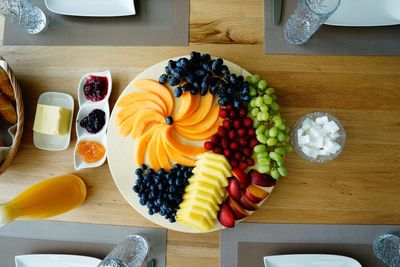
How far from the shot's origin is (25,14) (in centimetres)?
120

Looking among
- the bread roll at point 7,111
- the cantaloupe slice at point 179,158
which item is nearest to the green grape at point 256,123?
the cantaloupe slice at point 179,158

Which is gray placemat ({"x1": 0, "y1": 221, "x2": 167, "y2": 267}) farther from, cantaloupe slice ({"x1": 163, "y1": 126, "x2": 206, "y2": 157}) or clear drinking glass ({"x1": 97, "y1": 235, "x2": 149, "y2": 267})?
cantaloupe slice ({"x1": 163, "y1": 126, "x2": 206, "y2": 157})

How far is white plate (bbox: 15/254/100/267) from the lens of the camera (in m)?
1.14

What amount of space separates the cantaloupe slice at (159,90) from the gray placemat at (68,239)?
0.41m

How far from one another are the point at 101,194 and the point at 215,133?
433 mm

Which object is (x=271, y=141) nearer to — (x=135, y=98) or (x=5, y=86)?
(x=135, y=98)

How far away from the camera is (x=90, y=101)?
46.8 inches

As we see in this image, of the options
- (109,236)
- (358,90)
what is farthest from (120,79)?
(358,90)

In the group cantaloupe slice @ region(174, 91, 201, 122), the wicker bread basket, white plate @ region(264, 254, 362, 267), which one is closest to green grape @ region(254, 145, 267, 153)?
cantaloupe slice @ region(174, 91, 201, 122)

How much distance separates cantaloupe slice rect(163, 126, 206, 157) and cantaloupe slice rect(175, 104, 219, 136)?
41mm

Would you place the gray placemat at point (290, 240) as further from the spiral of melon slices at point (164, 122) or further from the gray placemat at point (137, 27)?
the gray placemat at point (137, 27)

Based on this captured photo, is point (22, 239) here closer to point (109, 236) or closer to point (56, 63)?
point (109, 236)

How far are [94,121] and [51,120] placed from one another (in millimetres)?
139

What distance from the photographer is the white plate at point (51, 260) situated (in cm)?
114
